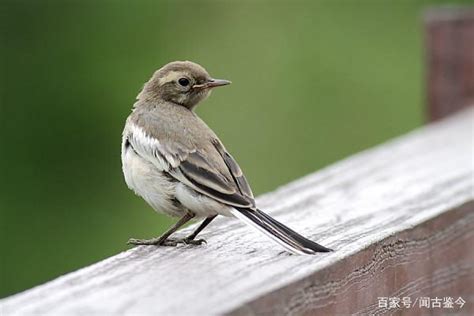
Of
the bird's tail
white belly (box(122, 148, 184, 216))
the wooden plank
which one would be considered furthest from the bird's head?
the wooden plank

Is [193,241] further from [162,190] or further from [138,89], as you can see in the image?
[138,89]

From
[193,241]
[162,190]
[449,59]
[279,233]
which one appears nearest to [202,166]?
[162,190]

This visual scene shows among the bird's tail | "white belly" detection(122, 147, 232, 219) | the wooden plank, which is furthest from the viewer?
the wooden plank

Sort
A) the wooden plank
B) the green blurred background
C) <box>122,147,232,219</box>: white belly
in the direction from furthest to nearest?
the green blurred background, the wooden plank, <box>122,147,232,219</box>: white belly

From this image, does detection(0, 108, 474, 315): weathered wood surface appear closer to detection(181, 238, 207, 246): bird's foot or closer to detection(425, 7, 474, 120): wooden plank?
detection(181, 238, 207, 246): bird's foot

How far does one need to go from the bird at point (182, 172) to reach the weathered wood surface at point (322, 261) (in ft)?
0.32

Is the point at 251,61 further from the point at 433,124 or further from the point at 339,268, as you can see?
the point at 339,268

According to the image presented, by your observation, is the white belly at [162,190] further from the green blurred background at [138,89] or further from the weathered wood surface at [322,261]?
the green blurred background at [138,89]

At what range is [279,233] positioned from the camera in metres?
3.59

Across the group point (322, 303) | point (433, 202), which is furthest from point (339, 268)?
point (433, 202)

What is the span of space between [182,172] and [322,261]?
119 centimetres

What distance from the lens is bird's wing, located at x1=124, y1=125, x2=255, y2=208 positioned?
162 inches

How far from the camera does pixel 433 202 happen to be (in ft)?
14.6

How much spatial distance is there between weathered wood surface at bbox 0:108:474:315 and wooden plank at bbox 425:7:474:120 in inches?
61.4
